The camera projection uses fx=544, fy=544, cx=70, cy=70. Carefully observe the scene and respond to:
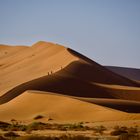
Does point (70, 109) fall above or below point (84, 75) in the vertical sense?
below

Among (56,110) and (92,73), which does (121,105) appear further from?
(92,73)

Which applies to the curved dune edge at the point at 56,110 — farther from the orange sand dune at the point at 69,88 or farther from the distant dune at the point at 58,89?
the orange sand dune at the point at 69,88

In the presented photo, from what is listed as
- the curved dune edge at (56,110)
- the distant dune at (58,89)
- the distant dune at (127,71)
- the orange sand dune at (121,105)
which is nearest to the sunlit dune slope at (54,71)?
the distant dune at (58,89)

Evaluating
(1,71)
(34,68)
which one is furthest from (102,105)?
(1,71)

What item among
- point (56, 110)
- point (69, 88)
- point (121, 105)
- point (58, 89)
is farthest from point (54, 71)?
point (56, 110)

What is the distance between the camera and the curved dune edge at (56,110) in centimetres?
4944

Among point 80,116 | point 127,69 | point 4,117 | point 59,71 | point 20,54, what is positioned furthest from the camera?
point 127,69

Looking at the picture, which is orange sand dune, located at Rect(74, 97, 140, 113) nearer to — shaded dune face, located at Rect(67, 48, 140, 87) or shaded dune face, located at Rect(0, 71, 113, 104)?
shaded dune face, located at Rect(0, 71, 113, 104)

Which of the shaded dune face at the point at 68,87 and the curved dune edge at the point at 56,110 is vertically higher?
the shaded dune face at the point at 68,87

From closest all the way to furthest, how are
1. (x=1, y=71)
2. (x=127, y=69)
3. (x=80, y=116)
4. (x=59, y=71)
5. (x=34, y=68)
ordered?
(x=80, y=116)
(x=59, y=71)
(x=34, y=68)
(x=1, y=71)
(x=127, y=69)

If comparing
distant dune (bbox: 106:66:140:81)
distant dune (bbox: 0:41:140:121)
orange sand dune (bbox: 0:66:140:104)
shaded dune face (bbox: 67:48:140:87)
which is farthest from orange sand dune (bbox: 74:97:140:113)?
distant dune (bbox: 106:66:140:81)

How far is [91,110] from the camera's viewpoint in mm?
52188

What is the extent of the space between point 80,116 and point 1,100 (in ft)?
59.0

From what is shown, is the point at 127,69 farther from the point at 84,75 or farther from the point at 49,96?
the point at 49,96
